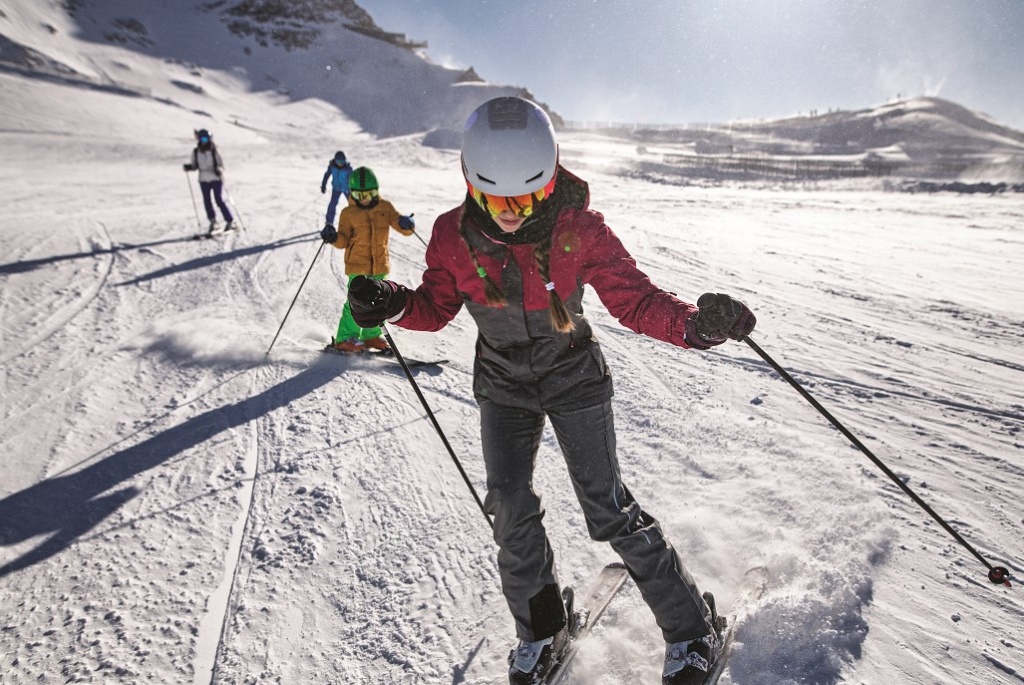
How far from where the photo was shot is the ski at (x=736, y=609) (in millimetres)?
2243

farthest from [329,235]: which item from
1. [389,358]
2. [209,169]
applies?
[209,169]

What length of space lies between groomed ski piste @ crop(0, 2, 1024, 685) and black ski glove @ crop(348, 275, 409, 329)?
5.21ft

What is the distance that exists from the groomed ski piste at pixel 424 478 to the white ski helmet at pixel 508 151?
2.06m

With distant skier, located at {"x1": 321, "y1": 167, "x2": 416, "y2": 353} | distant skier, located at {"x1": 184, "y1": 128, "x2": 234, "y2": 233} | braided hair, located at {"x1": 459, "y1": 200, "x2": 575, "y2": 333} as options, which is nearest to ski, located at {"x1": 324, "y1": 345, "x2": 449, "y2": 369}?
distant skier, located at {"x1": 321, "y1": 167, "x2": 416, "y2": 353}

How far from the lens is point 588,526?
217cm

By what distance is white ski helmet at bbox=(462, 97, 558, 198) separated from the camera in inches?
76.9

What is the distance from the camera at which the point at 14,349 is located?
5367mm

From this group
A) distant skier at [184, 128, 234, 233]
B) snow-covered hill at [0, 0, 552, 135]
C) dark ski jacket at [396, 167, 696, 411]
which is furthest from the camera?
snow-covered hill at [0, 0, 552, 135]

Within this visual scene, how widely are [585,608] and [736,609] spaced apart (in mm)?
718

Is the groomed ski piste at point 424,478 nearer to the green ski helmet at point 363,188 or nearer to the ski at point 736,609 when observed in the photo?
the ski at point 736,609

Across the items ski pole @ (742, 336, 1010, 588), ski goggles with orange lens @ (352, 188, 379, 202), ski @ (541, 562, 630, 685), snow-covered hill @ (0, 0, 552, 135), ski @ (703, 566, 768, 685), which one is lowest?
ski @ (541, 562, 630, 685)

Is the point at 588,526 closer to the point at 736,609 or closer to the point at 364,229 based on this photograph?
the point at 736,609

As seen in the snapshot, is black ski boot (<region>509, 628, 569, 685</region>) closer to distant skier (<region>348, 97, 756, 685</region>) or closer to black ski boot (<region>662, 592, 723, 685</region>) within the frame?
distant skier (<region>348, 97, 756, 685</region>)

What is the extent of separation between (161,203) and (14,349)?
27.5ft
